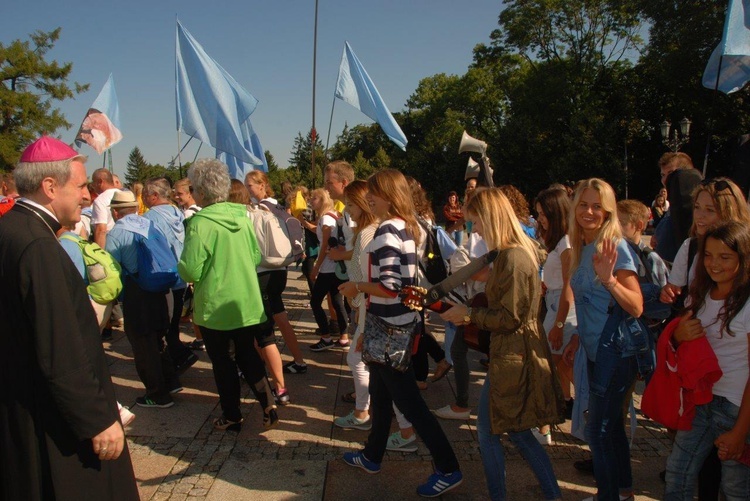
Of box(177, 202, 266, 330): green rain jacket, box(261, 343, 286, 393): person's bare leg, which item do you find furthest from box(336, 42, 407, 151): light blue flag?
box(177, 202, 266, 330): green rain jacket

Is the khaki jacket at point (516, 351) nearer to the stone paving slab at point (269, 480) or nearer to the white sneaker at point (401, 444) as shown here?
the white sneaker at point (401, 444)

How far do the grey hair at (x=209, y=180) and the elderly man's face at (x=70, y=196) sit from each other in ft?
5.50

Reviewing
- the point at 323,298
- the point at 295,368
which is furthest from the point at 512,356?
the point at 323,298

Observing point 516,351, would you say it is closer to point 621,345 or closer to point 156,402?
point 621,345

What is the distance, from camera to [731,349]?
241 centimetres

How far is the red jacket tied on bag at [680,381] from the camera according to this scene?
2.40 metres

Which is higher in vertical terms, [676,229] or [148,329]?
[676,229]

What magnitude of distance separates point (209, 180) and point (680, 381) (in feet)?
10.0

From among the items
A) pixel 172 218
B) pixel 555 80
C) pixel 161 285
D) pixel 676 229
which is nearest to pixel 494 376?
pixel 676 229

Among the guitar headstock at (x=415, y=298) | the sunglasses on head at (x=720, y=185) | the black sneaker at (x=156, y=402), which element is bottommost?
the black sneaker at (x=156, y=402)

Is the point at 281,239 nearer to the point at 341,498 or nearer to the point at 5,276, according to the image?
the point at 341,498

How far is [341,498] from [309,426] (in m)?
1.07

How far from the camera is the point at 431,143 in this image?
44719 mm

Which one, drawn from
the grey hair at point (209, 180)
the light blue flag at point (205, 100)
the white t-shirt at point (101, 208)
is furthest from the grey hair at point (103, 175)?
the grey hair at point (209, 180)
